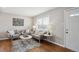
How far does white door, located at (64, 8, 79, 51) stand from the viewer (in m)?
2.17

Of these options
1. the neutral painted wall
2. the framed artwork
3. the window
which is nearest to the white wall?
the framed artwork

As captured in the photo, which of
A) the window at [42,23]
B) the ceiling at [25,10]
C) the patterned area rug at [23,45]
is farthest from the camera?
the window at [42,23]

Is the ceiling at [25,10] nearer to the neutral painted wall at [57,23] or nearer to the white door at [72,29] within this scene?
the neutral painted wall at [57,23]

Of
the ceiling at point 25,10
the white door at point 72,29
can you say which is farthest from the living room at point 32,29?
the white door at point 72,29

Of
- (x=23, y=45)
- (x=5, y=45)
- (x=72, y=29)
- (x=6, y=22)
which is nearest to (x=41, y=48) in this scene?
(x=23, y=45)

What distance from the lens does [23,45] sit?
2178 mm

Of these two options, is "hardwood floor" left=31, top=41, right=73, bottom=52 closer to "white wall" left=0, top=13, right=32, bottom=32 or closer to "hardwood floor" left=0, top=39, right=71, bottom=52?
"hardwood floor" left=0, top=39, right=71, bottom=52

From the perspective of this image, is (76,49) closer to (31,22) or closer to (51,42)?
(51,42)

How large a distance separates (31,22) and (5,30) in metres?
0.87

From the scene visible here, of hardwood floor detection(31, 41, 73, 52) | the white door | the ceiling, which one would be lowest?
hardwood floor detection(31, 41, 73, 52)

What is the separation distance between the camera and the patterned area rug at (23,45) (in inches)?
82.7

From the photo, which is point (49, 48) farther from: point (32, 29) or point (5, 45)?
point (5, 45)

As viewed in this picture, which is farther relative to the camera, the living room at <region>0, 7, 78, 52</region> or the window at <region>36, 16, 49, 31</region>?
the window at <region>36, 16, 49, 31</region>
